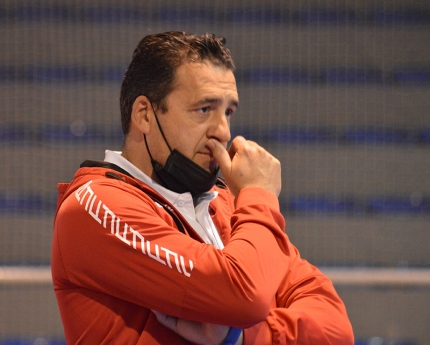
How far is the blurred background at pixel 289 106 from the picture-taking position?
157 inches

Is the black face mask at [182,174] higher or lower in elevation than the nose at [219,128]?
lower

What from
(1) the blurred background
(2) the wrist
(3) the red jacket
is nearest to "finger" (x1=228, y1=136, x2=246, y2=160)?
(3) the red jacket

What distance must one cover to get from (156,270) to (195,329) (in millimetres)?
135

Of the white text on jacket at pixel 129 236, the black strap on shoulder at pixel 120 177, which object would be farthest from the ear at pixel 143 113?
the white text on jacket at pixel 129 236

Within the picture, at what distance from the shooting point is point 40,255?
3943mm

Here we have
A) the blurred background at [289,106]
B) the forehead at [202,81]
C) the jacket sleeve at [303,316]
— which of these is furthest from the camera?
the blurred background at [289,106]

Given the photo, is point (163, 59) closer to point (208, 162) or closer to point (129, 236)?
point (208, 162)

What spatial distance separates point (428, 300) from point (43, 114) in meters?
2.47

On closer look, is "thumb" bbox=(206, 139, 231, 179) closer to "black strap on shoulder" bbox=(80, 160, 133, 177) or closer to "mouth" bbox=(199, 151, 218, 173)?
"mouth" bbox=(199, 151, 218, 173)

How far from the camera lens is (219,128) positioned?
1.47 metres

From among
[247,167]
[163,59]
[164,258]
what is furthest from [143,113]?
[164,258]

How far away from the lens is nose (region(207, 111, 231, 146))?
1471 millimetres

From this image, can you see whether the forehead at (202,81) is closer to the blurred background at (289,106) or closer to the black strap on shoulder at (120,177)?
the black strap on shoulder at (120,177)

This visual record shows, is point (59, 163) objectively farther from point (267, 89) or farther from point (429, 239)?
point (429, 239)
